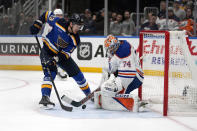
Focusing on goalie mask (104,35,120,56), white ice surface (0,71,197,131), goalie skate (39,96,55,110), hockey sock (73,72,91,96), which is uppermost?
goalie mask (104,35,120,56)

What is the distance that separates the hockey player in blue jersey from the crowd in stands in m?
3.35

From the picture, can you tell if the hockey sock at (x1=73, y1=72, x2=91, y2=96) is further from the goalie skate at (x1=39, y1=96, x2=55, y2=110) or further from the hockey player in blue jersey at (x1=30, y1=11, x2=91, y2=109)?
the goalie skate at (x1=39, y1=96, x2=55, y2=110)

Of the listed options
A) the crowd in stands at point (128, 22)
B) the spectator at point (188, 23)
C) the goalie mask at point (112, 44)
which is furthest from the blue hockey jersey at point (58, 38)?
the spectator at point (188, 23)

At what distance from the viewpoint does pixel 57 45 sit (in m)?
3.99

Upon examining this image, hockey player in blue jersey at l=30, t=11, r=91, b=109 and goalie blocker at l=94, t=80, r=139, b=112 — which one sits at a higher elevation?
hockey player in blue jersey at l=30, t=11, r=91, b=109

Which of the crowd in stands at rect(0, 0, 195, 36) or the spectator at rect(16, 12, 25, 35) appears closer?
the crowd in stands at rect(0, 0, 195, 36)

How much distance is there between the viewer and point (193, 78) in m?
3.59

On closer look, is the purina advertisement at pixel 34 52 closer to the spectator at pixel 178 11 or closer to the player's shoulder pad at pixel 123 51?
the spectator at pixel 178 11

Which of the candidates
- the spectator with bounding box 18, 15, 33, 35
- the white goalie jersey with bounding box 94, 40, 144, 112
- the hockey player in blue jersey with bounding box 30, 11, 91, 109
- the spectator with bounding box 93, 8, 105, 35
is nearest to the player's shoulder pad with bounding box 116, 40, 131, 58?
the white goalie jersey with bounding box 94, 40, 144, 112

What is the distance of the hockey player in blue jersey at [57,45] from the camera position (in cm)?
386

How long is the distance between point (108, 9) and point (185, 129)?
4.98 metres

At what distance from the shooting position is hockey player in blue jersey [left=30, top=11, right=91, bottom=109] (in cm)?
386

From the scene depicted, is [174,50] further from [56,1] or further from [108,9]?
[56,1]

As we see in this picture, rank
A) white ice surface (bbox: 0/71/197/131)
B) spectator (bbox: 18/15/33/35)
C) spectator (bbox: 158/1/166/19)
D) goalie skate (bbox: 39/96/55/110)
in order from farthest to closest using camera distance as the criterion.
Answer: spectator (bbox: 18/15/33/35) → spectator (bbox: 158/1/166/19) → goalie skate (bbox: 39/96/55/110) → white ice surface (bbox: 0/71/197/131)
